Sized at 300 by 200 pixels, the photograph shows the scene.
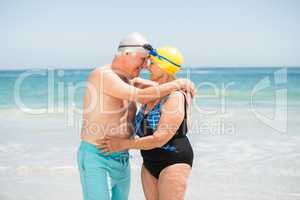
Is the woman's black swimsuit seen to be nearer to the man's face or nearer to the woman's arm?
the woman's arm

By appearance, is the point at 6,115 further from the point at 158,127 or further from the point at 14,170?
the point at 158,127

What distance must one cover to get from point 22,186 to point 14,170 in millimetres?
770

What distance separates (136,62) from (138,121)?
0.44 metres

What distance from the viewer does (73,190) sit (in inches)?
196

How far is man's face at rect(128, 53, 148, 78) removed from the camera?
2775 mm

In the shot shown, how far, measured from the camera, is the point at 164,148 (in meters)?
2.84

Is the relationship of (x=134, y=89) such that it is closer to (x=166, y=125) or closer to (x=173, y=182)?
(x=166, y=125)

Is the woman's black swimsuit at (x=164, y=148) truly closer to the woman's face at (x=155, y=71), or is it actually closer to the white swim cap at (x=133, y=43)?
the woman's face at (x=155, y=71)

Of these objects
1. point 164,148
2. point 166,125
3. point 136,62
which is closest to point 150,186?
point 164,148

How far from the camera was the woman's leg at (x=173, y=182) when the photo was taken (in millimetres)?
2773

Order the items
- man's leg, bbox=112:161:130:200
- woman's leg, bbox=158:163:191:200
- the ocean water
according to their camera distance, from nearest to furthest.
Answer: woman's leg, bbox=158:163:191:200 → man's leg, bbox=112:161:130:200 → the ocean water

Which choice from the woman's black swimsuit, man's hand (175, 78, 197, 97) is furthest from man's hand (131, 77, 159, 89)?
man's hand (175, 78, 197, 97)

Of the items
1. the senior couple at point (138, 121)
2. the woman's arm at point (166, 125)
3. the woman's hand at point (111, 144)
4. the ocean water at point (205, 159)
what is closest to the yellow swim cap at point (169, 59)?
the senior couple at point (138, 121)

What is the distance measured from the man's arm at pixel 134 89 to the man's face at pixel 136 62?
15 centimetres
